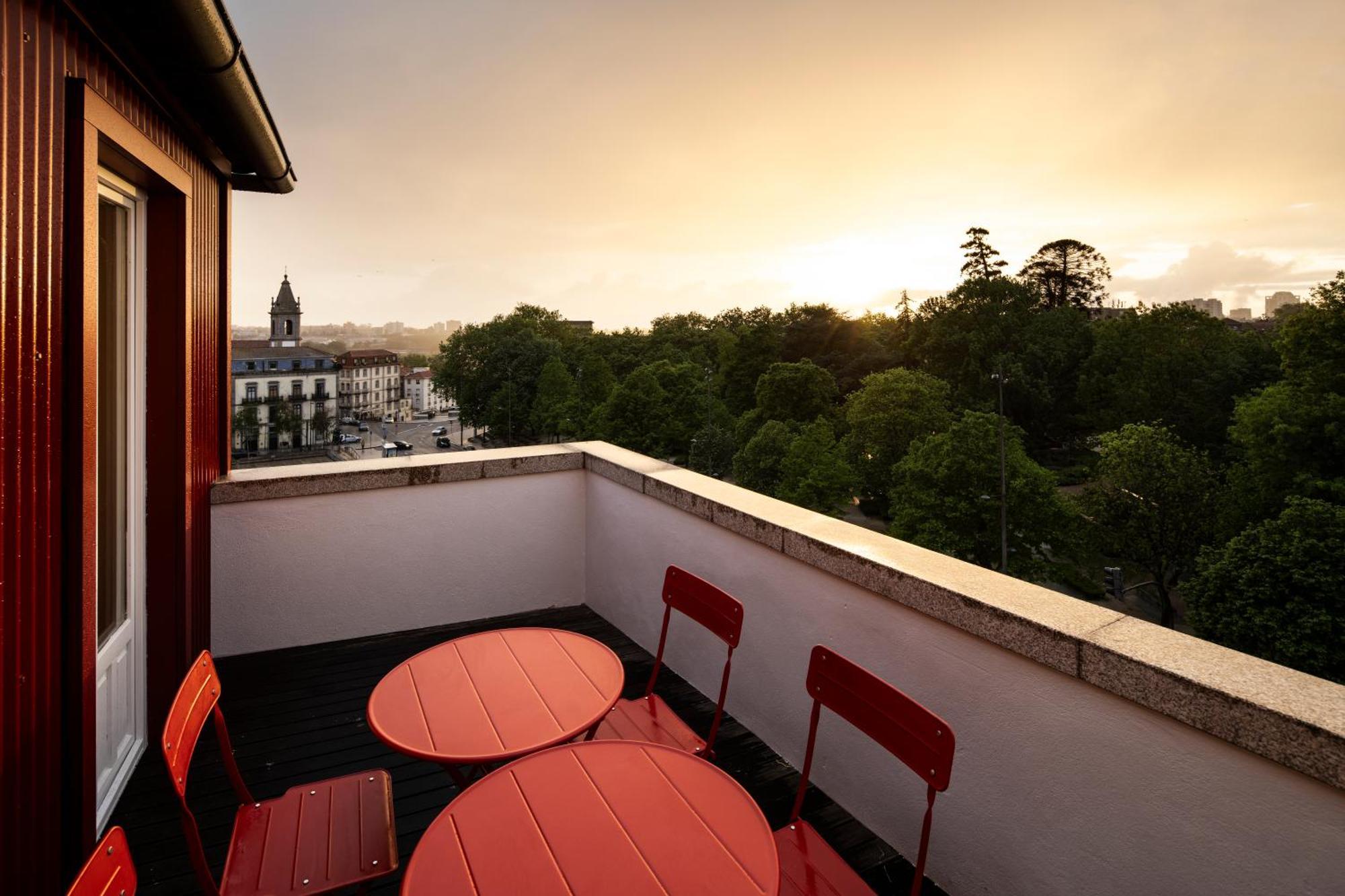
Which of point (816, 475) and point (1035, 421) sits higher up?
point (1035, 421)

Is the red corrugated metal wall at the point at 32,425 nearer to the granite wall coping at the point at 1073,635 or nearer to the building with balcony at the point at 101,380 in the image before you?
the building with balcony at the point at 101,380

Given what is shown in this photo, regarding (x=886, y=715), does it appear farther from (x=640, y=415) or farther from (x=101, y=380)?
(x=640, y=415)

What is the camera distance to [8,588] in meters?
1.87

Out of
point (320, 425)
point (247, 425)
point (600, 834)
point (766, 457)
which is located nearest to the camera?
point (600, 834)

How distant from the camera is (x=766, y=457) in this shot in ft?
146

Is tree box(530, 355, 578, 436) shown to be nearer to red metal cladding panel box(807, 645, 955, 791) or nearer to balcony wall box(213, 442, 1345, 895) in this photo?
balcony wall box(213, 442, 1345, 895)

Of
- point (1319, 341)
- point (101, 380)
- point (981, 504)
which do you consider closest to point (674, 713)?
point (101, 380)

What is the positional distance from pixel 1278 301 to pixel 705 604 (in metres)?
67.7

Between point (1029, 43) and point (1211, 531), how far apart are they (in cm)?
2386

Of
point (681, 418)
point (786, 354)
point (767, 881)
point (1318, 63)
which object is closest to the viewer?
point (767, 881)

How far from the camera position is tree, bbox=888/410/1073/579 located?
3362cm

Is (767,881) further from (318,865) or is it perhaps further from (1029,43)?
(1029,43)

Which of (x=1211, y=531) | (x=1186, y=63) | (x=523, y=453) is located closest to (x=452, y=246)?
(x=1186, y=63)

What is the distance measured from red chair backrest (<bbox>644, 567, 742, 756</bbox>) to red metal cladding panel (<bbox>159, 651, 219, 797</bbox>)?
4.84 ft
